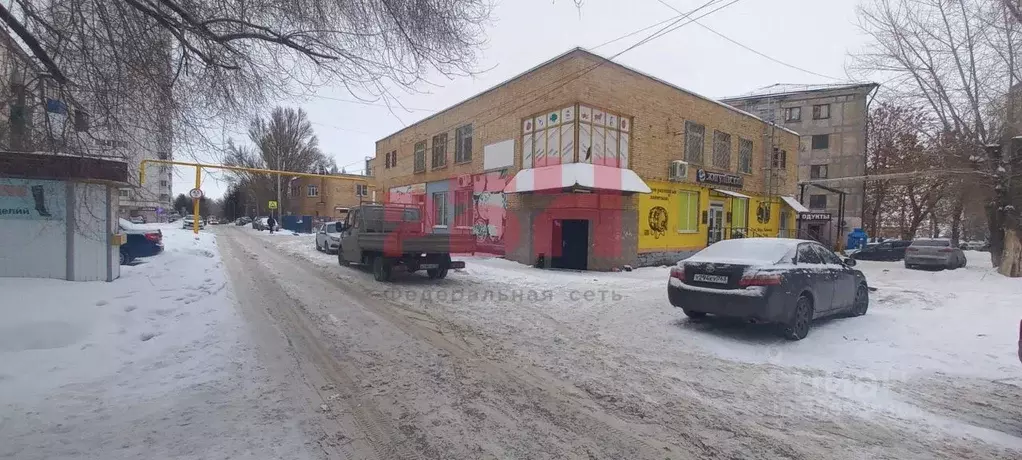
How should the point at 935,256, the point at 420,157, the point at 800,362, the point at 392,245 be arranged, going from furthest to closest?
1. the point at 420,157
2. the point at 935,256
3. the point at 392,245
4. the point at 800,362

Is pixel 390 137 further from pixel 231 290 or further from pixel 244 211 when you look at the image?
pixel 244 211

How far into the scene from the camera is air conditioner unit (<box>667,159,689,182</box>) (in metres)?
17.2

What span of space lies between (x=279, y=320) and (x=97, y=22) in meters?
4.40

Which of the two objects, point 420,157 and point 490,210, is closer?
point 490,210

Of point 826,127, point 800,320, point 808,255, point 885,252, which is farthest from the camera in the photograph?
point 826,127

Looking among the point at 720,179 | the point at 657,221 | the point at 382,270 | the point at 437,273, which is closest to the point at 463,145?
the point at 657,221

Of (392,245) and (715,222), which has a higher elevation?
(715,222)

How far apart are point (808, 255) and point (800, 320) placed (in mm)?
1250

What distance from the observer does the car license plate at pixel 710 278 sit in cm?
668

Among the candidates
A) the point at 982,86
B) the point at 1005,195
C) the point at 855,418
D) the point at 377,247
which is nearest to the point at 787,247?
the point at 855,418

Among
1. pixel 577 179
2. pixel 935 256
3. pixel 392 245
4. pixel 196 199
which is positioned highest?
pixel 577 179

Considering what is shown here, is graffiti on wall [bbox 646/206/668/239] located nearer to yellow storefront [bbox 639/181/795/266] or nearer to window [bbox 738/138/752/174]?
yellow storefront [bbox 639/181/795/266]

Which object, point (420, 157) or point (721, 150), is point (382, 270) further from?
point (721, 150)

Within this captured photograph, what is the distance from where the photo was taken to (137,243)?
13.5 meters
